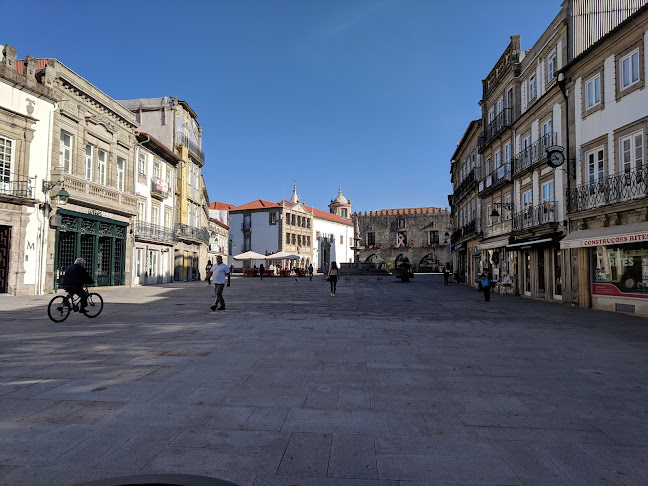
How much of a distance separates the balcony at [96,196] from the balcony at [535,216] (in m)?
20.3

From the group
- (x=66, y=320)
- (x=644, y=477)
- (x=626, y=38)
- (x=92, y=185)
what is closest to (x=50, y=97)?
(x=92, y=185)

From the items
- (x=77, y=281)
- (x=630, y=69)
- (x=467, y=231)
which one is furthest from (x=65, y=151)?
(x=467, y=231)

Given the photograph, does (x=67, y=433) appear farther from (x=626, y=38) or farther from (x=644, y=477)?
(x=626, y=38)

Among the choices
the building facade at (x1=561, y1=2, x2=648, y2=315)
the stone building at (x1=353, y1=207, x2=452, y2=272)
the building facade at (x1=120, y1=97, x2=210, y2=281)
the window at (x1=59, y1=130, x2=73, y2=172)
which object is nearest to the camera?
the building facade at (x1=561, y1=2, x2=648, y2=315)

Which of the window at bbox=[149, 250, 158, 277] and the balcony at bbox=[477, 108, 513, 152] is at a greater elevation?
the balcony at bbox=[477, 108, 513, 152]

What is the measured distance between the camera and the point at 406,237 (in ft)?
266

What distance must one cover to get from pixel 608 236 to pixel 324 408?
13.3 metres

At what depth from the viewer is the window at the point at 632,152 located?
1398 centimetres

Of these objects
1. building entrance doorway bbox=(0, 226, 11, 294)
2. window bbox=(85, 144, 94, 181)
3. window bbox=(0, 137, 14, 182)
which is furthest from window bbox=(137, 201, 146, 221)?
building entrance doorway bbox=(0, 226, 11, 294)

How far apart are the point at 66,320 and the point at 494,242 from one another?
20907mm

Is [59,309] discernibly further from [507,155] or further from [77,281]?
[507,155]

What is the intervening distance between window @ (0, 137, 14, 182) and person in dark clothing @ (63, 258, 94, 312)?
945 centimetres

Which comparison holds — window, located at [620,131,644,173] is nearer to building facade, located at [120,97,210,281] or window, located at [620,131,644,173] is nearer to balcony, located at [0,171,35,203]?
balcony, located at [0,171,35,203]

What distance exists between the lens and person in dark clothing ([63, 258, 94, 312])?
37.0 feet
